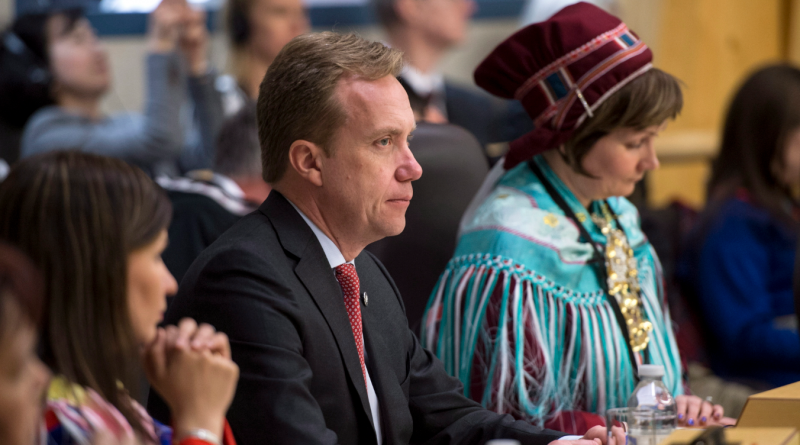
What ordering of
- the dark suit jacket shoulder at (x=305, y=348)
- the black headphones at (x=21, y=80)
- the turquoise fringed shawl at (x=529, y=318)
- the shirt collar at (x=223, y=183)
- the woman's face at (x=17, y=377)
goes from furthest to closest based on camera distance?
the black headphones at (x=21, y=80) < the shirt collar at (x=223, y=183) < the turquoise fringed shawl at (x=529, y=318) < the dark suit jacket shoulder at (x=305, y=348) < the woman's face at (x=17, y=377)

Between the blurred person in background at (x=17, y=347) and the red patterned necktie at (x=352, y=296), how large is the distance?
0.70 m

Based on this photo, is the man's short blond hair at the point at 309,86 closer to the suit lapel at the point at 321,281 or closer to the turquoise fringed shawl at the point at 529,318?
the suit lapel at the point at 321,281

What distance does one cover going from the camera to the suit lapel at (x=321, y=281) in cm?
137

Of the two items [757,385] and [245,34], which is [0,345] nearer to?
[757,385]

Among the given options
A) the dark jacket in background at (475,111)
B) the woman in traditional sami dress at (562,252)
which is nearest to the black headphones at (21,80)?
the dark jacket in background at (475,111)

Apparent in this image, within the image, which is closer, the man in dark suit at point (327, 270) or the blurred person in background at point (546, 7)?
the man in dark suit at point (327, 270)

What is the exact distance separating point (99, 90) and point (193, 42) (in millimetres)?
371

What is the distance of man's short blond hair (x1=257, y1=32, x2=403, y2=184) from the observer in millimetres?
1412

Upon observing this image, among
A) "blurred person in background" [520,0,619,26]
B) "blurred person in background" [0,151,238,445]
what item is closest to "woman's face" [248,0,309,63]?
"blurred person in background" [520,0,619,26]

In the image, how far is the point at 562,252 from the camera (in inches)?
72.5

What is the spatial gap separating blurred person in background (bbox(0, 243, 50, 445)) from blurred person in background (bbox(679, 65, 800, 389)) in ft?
7.96

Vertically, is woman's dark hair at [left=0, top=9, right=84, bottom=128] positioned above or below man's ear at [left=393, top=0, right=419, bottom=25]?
below

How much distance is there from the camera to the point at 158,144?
3.03 metres

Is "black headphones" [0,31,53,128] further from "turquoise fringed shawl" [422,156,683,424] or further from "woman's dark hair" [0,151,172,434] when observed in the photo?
"woman's dark hair" [0,151,172,434]
